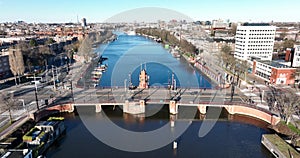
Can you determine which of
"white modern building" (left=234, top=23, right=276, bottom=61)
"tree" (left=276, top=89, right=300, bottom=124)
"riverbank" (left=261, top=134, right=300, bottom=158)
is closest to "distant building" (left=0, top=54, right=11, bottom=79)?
"riverbank" (left=261, top=134, right=300, bottom=158)

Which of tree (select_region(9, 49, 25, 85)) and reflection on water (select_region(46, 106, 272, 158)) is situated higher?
tree (select_region(9, 49, 25, 85))

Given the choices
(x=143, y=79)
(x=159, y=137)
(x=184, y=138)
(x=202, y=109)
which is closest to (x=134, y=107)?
(x=143, y=79)

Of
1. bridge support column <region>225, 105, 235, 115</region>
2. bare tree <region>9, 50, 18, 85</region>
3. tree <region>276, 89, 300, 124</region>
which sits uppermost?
bare tree <region>9, 50, 18, 85</region>

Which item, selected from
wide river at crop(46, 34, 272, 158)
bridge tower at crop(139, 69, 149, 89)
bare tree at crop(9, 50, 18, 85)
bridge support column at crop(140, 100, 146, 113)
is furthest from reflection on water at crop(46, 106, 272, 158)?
bare tree at crop(9, 50, 18, 85)

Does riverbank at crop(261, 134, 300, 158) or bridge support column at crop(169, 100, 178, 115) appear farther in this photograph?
bridge support column at crop(169, 100, 178, 115)

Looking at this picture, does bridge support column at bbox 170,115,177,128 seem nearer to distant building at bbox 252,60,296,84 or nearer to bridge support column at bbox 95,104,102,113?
bridge support column at bbox 95,104,102,113

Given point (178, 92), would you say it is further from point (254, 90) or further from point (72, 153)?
point (72, 153)

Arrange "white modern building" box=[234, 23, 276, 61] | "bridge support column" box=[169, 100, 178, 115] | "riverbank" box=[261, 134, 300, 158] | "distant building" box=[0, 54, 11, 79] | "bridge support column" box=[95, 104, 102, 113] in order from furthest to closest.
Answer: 1. "white modern building" box=[234, 23, 276, 61]
2. "distant building" box=[0, 54, 11, 79]
3. "bridge support column" box=[95, 104, 102, 113]
4. "bridge support column" box=[169, 100, 178, 115]
5. "riverbank" box=[261, 134, 300, 158]

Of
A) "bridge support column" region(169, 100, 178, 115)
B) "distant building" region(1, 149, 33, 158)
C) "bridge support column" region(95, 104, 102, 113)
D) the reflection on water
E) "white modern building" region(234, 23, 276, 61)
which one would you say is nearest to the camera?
"distant building" region(1, 149, 33, 158)

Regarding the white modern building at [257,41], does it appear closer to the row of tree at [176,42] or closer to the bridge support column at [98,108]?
the row of tree at [176,42]

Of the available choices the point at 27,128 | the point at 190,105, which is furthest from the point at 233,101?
the point at 27,128
